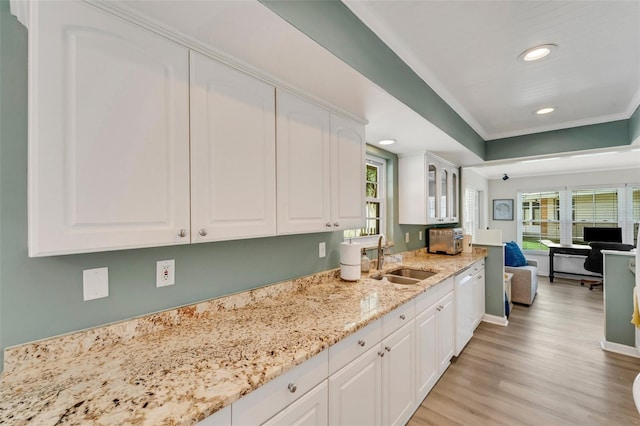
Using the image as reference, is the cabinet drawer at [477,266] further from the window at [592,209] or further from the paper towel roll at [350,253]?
the window at [592,209]

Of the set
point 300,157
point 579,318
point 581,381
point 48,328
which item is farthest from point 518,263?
point 48,328

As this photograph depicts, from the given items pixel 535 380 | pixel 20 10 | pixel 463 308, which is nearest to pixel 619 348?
pixel 535 380

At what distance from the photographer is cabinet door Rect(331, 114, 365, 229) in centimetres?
188

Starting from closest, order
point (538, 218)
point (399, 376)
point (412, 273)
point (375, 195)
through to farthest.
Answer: point (399, 376), point (412, 273), point (375, 195), point (538, 218)

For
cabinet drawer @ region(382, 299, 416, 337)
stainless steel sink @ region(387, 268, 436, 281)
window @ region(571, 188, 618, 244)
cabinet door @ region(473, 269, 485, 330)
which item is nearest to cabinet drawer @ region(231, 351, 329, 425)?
cabinet drawer @ region(382, 299, 416, 337)

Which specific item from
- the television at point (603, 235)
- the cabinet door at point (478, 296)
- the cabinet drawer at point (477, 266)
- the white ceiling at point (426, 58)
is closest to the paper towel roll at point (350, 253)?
A: the white ceiling at point (426, 58)

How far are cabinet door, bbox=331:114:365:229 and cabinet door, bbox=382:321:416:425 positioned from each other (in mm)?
790

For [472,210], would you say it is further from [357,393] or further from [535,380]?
[357,393]

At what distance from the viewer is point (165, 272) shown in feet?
4.29

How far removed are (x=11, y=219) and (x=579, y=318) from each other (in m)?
5.51

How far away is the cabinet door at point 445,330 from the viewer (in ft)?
7.67

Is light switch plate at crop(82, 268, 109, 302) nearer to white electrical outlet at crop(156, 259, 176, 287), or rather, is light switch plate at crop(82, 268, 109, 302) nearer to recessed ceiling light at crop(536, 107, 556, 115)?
white electrical outlet at crop(156, 259, 176, 287)

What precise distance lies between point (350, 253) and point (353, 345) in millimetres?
849

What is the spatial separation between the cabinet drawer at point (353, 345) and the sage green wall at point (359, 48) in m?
1.38
